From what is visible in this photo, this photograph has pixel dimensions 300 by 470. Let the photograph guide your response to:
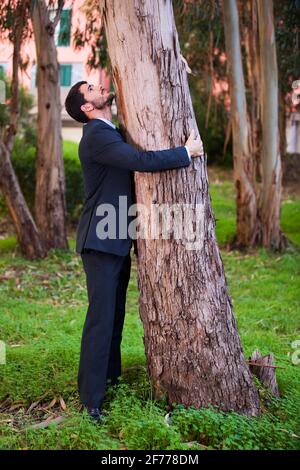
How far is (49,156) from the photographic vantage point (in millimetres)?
12305

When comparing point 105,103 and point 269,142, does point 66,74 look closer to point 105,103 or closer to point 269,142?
point 269,142

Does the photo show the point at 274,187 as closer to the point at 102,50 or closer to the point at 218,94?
the point at 102,50

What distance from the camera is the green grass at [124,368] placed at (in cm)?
494

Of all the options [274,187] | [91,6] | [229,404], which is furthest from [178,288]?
[91,6]

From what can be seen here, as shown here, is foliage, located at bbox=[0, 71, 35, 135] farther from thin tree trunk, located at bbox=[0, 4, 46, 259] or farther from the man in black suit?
the man in black suit

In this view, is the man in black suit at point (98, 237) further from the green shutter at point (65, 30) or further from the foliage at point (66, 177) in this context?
the foliage at point (66, 177)

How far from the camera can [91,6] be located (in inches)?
531

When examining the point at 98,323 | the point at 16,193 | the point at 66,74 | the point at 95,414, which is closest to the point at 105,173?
the point at 98,323

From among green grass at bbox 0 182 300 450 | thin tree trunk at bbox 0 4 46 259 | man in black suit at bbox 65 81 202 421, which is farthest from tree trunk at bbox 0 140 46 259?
man in black suit at bbox 65 81 202 421

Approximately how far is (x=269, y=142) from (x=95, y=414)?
8228 mm

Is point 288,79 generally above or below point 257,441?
above

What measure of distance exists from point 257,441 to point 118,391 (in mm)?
1138

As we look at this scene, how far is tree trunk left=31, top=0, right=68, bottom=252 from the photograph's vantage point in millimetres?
12281

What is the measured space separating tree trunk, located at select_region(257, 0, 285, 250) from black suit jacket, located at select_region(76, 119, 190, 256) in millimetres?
7595
